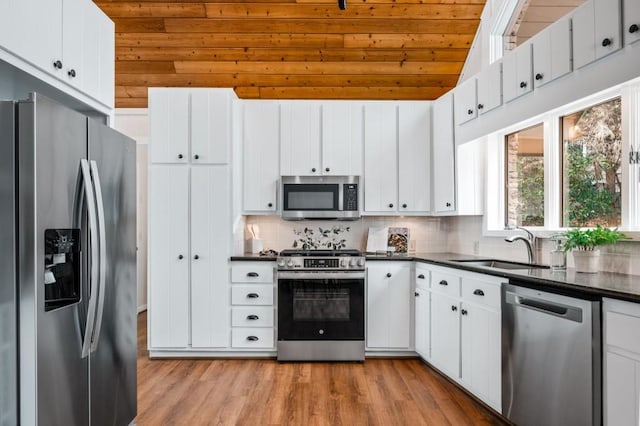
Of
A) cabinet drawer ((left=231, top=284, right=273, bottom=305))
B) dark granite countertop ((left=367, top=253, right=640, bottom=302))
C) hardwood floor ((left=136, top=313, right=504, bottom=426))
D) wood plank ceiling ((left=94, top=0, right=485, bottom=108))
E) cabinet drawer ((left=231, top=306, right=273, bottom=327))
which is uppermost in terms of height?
wood plank ceiling ((left=94, top=0, right=485, bottom=108))

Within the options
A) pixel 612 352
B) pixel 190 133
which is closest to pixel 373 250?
pixel 190 133

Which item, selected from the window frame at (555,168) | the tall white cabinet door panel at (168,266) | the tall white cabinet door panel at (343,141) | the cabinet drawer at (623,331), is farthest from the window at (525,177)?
the tall white cabinet door panel at (168,266)

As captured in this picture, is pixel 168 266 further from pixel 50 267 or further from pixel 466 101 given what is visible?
pixel 466 101

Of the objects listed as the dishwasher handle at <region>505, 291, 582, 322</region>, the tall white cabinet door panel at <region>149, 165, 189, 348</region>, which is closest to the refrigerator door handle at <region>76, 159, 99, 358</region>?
the dishwasher handle at <region>505, 291, 582, 322</region>

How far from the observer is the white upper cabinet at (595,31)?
2.13 m

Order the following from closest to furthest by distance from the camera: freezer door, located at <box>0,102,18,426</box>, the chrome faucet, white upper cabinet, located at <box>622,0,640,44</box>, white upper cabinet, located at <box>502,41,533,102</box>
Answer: freezer door, located at <box>0,102,18,426</box> < white upper cabinet, located at <box>622,0,640,44</box> < white upper cabinet, located at <box>502,41,533,102</box> < the chrome faucet

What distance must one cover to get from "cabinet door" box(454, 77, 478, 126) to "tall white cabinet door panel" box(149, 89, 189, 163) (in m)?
2.39

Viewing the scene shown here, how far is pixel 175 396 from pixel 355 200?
7.55ft

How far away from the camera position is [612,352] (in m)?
1.89

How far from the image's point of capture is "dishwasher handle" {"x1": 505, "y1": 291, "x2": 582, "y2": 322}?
207cm

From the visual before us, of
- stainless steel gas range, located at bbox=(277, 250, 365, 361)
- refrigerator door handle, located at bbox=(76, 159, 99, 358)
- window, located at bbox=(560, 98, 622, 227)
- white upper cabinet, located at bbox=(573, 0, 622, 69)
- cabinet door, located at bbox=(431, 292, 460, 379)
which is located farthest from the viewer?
stainless steel gas range, located at bbox=(277, 250, 365, 361)

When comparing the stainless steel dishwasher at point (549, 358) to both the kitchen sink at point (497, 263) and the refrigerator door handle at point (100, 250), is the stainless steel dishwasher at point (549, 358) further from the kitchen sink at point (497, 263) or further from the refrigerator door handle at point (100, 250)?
the refrigerator door handle at point (100, 250)

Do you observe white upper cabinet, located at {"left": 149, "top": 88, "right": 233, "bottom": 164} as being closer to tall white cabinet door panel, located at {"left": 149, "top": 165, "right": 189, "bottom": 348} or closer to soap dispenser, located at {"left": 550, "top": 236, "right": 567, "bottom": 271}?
tall white cabinet door panel, located at {"left": 149, "top": 165, "right": 189, "bottom": 348}

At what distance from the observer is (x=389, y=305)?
163 inches
